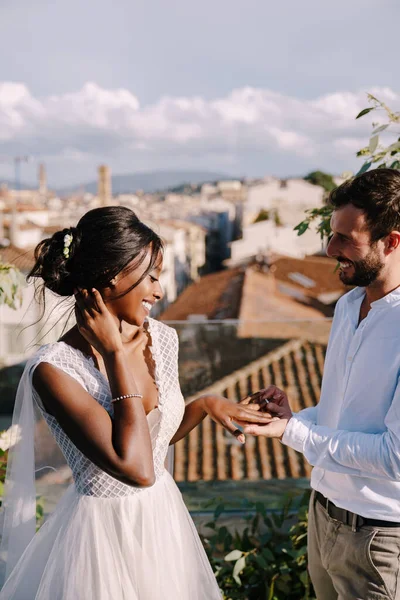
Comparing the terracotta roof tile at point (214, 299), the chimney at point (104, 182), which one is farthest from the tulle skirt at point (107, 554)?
the chimney at point (104, 182)

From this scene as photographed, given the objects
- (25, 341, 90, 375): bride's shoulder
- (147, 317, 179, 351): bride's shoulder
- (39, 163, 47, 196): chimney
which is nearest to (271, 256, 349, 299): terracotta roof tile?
(147, 317, 179, 351): bride's shoulder

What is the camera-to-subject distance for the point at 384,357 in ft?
5.39

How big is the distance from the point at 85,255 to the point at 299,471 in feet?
8.02

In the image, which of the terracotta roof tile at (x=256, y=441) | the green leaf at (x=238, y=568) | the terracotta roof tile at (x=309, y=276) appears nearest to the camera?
the green leaf at (x=238, y=568)

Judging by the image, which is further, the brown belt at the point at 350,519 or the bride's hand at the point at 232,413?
the bride's hand at the point at 232,413

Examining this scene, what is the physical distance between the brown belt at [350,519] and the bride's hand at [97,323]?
28.9 inches

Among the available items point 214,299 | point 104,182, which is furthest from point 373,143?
point 104,182

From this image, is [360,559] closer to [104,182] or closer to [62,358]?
[62,358]

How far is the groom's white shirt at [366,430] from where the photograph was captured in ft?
5.18

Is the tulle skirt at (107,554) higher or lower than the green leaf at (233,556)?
higher

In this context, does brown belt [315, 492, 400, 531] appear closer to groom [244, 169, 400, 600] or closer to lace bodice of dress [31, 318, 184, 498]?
groom [244, 169, 400, 600]

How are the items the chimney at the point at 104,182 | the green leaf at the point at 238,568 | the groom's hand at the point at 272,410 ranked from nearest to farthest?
the groom's hand at the point at 272,410, the green leaf at the point at 238,568, the chimney at the point at 104,182

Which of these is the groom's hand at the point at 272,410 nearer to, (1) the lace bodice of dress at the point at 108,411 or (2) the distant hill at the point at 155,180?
(1) the lace bodice of dress at the point at 108,411

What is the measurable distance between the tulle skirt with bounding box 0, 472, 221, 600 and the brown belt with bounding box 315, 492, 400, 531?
1.36 feet
